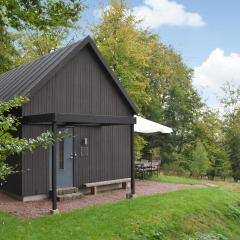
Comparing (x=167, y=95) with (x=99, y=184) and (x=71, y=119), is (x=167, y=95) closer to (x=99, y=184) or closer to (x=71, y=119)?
(x=99, y=184)

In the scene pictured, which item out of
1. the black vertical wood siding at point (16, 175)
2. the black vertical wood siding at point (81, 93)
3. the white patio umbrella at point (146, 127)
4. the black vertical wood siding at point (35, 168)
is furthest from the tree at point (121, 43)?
the black vertical wood siding at point (16, 175)

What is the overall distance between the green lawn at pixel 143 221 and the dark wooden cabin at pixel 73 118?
201 centimetres

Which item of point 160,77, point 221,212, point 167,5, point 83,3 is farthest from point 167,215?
point 160,77

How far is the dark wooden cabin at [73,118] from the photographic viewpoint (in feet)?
38.7

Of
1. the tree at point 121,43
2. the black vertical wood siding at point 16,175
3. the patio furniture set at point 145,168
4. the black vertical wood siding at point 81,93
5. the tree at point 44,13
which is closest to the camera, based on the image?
the tree at point 44,13

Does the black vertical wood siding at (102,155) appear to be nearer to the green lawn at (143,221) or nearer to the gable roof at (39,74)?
the gable roof at (39,74)

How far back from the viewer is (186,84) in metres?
32.3

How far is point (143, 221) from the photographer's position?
924 centimetres

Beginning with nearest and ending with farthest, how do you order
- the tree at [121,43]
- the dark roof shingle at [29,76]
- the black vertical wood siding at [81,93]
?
the dark roof shingle at [29,76]
the black vertical wood siding at [81,93]
the tree at [121,43]

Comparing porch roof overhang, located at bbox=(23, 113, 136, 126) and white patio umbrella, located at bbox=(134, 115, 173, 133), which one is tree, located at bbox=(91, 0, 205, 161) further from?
porch roof overhang, located at bbox=(23, 113, 136, 126)

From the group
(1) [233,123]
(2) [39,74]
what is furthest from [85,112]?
(1) [233,123]

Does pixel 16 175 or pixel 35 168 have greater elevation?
pixel 35 168

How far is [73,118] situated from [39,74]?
2587 millimetres

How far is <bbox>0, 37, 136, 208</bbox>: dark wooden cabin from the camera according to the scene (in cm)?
1180
